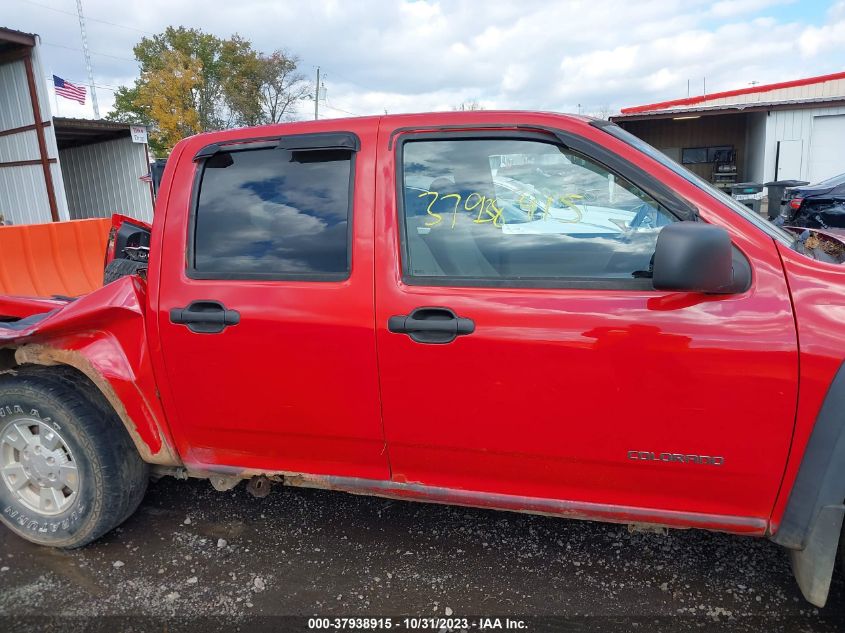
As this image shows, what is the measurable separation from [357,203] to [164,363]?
1.10m

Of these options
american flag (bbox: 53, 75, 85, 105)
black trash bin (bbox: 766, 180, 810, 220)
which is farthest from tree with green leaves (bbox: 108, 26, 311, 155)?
black trash bin (bbox: 766, 180, 810, 220)

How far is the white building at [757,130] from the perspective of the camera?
60.5 feet

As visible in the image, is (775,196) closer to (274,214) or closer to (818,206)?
(818,206)

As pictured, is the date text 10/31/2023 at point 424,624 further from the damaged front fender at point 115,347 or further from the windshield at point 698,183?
the windshield at point 698,183

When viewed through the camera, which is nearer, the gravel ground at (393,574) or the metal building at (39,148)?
the gravel ground at (393,574)

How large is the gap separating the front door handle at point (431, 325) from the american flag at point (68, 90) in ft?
68.1

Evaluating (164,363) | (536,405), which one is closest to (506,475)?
(536,405)

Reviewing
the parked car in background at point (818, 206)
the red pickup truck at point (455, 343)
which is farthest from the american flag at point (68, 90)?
the parked car in background at point (818, 206)

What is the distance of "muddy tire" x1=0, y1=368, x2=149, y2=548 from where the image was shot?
105 inches

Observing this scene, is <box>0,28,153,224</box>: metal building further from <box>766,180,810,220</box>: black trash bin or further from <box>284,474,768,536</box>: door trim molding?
<box>766,180,810,220</box>: black trash bin

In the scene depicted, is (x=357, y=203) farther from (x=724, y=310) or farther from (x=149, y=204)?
(x=149, y=204)

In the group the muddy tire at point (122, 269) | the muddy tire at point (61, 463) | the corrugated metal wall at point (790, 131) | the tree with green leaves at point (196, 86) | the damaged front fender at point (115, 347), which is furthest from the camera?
the tree with green leaves at point (196, 86)

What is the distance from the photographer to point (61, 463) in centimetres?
276

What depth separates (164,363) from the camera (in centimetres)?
254
